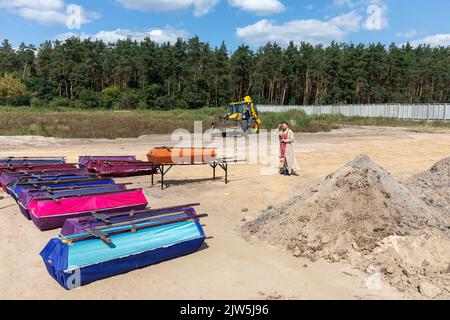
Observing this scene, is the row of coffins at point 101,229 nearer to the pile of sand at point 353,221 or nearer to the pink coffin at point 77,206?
the pink coffin at point 77,206

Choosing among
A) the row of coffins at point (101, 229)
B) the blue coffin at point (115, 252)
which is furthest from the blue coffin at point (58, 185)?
the blue coffin at point (115, 252)

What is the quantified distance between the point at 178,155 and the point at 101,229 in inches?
200

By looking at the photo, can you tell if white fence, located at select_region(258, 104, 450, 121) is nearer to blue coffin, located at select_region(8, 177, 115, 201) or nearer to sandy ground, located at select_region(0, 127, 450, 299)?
sandy ground, located at select_region(0, 127, 450, 299)

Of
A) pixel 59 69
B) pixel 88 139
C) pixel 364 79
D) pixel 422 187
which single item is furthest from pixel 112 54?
pixel 422 187

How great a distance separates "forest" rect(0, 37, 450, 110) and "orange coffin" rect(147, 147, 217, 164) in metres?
62.7

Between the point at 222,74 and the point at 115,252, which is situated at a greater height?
the point at 222,74

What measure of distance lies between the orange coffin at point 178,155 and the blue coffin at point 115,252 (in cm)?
449

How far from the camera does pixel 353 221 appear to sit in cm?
623

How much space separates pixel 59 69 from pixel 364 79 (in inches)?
2234

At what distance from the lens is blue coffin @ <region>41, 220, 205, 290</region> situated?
4816mm

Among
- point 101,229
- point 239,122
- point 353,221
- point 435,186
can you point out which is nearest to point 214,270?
point 101,229

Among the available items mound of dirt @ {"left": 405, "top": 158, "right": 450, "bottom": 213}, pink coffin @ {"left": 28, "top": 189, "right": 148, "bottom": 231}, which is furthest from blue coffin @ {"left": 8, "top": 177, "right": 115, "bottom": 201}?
mound of dirt @ {"left": 405, "top": 158, "right": 450, "bottom": 213}

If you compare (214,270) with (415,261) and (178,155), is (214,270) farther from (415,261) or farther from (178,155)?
(178,155)

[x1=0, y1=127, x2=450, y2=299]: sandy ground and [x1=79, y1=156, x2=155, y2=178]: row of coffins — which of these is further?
[x1=79, y1=156, x2=155, y2=178]: row of coffins
